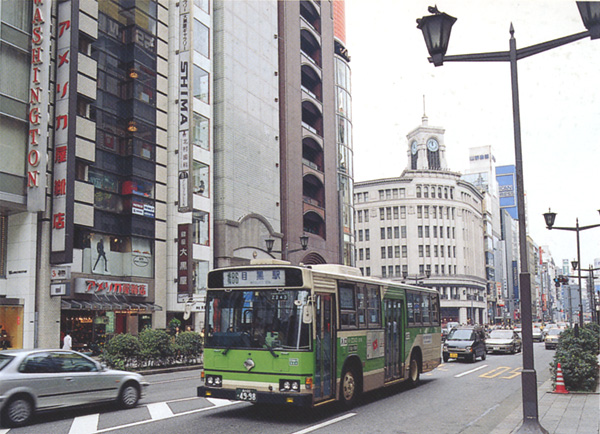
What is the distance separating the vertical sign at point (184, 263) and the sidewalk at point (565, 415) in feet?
93.3

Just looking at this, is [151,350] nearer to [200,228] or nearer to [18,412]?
[18,412]

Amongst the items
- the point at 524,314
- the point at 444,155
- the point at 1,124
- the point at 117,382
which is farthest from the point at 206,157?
the point at 444,155

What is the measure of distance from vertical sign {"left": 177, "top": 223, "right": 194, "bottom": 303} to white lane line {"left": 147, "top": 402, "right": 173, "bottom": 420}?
2672cm

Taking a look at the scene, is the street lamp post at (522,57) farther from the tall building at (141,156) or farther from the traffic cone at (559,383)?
the tall building at (141,156)

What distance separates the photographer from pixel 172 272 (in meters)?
42.6

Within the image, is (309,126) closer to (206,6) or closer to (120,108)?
(206,6)

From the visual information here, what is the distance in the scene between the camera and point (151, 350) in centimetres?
2647

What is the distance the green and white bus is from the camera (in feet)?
40.8

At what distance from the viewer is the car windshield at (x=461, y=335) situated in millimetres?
31734

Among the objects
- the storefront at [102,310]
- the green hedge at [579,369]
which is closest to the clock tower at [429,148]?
the storefront at [102,310]

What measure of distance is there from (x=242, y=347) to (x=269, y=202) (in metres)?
40.9

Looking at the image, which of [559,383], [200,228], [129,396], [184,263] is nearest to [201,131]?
[200,228]

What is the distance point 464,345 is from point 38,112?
24688mm

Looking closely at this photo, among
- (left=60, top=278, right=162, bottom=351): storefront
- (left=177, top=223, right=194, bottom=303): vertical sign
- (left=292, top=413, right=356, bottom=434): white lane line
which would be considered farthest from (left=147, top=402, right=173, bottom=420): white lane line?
(left=177, top=223, right=194, bottom=303): vertical sign
